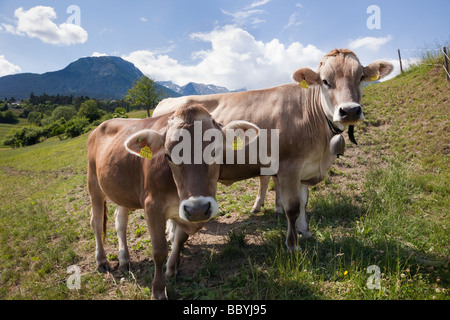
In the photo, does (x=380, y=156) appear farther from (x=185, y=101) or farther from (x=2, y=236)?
(x=2, y=236)

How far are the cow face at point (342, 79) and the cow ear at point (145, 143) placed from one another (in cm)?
262

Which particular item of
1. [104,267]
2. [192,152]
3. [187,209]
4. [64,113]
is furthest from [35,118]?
[187,209]

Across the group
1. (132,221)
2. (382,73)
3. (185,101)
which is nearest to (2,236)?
(132,221)

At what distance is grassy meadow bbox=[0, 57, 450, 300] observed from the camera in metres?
3.72

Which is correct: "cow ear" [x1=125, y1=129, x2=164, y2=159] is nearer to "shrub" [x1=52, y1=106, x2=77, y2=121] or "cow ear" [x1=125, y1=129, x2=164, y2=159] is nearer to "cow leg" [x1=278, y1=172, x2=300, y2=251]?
"cow leg" [x1=278, y1=172, x2=300, y2=251]

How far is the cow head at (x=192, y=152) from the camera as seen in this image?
121 inches

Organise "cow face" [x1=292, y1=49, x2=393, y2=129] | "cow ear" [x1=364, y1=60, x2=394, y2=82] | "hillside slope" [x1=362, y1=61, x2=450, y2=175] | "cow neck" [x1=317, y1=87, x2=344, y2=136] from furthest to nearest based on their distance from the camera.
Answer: "hillside slope" [x1=362, y1=61, x2=450, y2=175] < "cow neck" [x1=317, y1=87, x2=344, y2=136] < "cow ear" [x1=364, y1=60, x2=394, y2=82] < "cow face" [x1=292, y1=49, x2=393, y2=129]

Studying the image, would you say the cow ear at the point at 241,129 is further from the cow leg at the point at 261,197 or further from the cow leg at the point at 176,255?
the cow leg at the point at 261,197

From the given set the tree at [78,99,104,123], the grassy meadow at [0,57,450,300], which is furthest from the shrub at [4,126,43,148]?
the grassy meadow at [0,57,450,300]

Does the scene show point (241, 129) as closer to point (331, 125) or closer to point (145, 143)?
point (145, 143)

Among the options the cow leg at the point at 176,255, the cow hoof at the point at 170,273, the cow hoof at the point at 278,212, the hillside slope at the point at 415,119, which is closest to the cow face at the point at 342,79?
the cow hoof at the point at 278,212

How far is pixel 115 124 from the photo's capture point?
514 centimetres

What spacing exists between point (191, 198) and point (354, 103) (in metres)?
2.74

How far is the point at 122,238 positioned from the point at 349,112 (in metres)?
4.62
